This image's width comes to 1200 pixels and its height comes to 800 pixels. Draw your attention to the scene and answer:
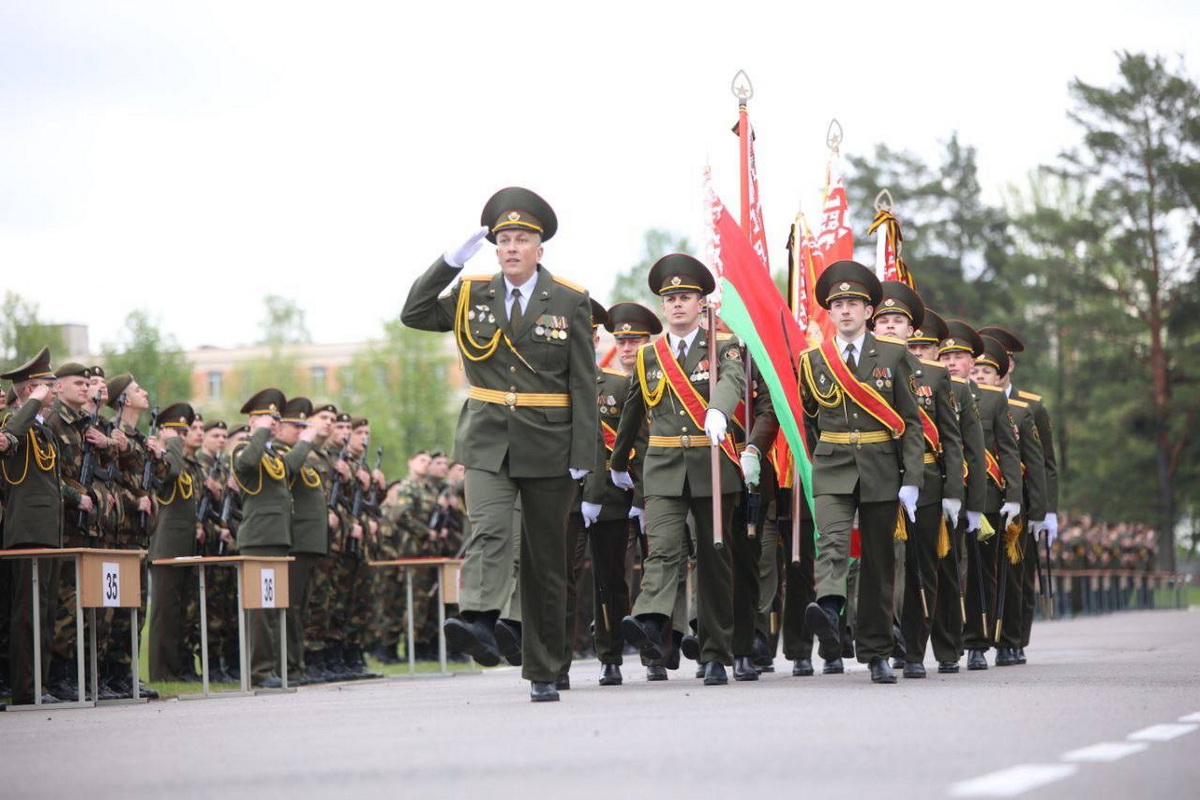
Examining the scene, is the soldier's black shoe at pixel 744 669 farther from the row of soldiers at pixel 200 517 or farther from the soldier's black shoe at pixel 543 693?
the row of soldiers at pixel 200 517

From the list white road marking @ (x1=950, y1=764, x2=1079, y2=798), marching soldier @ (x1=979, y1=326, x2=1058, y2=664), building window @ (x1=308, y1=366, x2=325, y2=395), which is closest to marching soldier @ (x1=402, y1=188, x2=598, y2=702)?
white road marking @ (x1=950, y1=764, x2=1079, y2=798)

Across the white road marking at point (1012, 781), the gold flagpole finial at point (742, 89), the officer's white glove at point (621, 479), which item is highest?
the gold flagpole finial at point (742, 89)

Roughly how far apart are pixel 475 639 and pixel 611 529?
4.50 meters

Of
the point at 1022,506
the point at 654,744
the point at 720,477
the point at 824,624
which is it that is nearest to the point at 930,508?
the point at 720,477

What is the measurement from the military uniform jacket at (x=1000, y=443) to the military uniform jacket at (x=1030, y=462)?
0.51 meters

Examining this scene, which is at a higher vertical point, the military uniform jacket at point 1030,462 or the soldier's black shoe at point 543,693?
the military uniform jacket at point 1030,462

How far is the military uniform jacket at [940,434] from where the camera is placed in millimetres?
13039

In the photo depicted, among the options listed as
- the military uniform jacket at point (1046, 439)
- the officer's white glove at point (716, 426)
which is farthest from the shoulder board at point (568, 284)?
the military uniform jacket at point (1046, 439)

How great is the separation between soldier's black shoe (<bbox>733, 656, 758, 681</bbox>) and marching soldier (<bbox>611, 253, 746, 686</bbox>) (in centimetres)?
69

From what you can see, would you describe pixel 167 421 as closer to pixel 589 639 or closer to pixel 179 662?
pixel 179 662

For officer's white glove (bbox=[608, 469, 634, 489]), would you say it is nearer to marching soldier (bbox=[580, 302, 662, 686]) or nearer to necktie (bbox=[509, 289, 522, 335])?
marching soldier (bbox=[580, 302, 662, 686])

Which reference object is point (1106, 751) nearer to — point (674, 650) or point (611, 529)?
point (611, 529)

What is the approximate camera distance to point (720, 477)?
493 inches

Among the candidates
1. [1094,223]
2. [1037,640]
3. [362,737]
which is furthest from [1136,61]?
[362,737]
